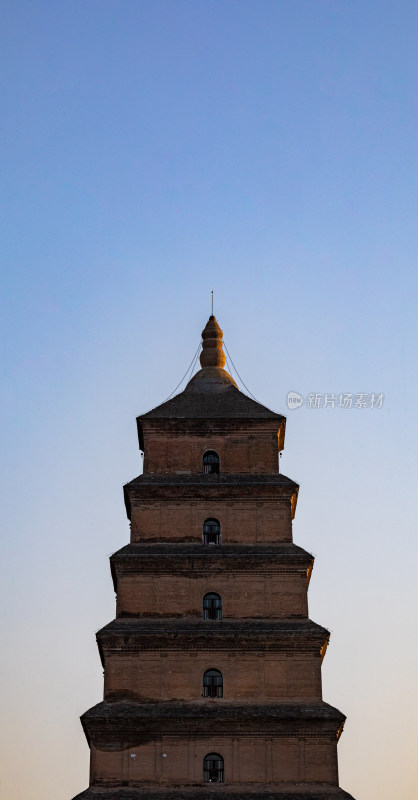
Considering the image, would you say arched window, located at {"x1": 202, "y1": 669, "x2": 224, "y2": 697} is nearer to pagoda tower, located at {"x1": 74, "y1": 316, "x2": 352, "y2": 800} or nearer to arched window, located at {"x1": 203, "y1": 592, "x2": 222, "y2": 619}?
pagoda tower, located at {"x1": 74, "y1": 316, "x2": 352, "y2": 800}

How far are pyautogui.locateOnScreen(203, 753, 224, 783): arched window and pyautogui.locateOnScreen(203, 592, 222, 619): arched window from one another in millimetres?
4439

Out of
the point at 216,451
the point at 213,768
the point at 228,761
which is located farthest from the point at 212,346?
the point at 213,768

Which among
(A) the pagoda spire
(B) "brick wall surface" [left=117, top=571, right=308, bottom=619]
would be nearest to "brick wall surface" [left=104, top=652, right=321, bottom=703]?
(B) "brick wall surface" [left=117, top=571, right=308, bottom=619]

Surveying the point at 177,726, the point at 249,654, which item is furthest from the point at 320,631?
the point at 177,726

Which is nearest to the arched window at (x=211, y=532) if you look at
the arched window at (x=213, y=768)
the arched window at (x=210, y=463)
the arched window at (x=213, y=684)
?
the arched window at (x=210, y=463)

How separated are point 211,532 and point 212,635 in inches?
154

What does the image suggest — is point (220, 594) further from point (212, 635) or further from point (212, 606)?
point (212, 635)

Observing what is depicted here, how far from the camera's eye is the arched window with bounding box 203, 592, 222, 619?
37.2 metres

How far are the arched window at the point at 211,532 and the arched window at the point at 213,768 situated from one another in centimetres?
708

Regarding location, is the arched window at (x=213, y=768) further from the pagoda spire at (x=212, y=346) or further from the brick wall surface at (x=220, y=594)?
the pagoda spire at (x=212, y=346)

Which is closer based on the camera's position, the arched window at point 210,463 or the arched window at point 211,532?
the arched window at point 211,532

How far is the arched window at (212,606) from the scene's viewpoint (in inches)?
1465

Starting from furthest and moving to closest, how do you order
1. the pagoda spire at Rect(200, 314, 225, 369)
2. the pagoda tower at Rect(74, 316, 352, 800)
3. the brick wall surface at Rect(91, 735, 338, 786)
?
the pagoda spire at Rect(200, 314, 225, 369), the pagoda tower at Rect(74, 316, 352, 800), the brick wall surface at Rect(91, 735, 338, 786)

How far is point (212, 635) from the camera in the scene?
1426 inches
